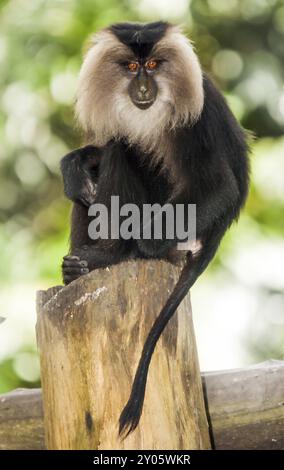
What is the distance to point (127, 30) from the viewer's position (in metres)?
3.41

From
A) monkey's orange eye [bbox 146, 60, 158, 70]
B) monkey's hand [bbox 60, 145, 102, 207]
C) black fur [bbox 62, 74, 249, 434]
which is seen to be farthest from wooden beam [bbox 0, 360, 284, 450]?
monkey's orange eye [bbox 146, 60, 158, 70]

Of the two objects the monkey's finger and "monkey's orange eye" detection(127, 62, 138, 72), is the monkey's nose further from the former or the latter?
the monkey's finger

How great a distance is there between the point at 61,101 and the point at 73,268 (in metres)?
2.71

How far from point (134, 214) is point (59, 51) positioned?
8.60 ft

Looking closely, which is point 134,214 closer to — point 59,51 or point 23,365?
point 23,365

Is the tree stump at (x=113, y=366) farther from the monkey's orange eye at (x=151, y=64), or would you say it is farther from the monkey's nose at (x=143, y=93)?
the monkey's orange eye at (x=151, y=64)

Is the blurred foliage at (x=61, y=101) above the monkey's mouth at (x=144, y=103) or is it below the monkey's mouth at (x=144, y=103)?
above

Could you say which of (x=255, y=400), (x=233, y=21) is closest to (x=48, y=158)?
(x=233, y=21)

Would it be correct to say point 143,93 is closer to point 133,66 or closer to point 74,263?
point 133,66

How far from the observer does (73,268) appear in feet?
11.1

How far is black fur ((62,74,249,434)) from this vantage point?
3.37m

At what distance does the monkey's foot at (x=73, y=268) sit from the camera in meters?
3.36

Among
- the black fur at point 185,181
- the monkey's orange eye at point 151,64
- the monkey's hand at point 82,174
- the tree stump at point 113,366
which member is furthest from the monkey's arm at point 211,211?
the tree stump at point 113,366

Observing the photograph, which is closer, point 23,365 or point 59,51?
point 23,365
